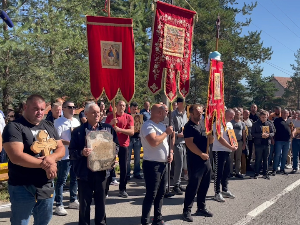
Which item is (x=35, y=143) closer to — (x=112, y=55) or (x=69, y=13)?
(x=112, y=55)

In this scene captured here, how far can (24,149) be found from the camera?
10.9ft

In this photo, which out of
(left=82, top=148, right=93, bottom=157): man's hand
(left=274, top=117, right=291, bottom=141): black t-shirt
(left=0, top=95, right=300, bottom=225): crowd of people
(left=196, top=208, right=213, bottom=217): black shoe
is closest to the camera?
(left=0, top=95, right=300, bottom=225): crowd of people

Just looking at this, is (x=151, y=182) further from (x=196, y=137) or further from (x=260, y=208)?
(x=260, y=208)

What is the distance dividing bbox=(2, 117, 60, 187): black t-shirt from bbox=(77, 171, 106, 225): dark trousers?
0.88 meters

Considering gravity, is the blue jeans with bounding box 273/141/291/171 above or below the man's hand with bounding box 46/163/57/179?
below

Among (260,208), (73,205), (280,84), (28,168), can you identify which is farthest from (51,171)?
(280,84)

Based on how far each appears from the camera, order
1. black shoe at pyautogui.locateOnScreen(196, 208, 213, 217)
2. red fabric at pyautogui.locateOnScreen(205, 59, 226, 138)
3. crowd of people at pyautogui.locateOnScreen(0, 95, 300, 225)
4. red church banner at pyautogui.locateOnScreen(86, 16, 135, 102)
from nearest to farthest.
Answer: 1. crowd of people at pyautogui.locateOnScreen(0, 95, 300, 225)
2. black shoe at pyautogui.locateOnScreen(196, 208, 213, 217)
3. red church banner at pyautogui.locateOnScreen(86, 16, 135, 102)
4. red fabric at pyautogui.locateOnScreen(205, 59, 226, 138)

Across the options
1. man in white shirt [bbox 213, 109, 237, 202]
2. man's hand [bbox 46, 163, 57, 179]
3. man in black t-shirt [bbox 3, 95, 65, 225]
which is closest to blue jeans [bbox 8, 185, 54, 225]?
man in black t-shirt [bbox 3, 95, 65, 225]

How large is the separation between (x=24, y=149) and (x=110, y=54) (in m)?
3.22

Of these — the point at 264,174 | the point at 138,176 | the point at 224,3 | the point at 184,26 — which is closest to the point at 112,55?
the point at 184,26

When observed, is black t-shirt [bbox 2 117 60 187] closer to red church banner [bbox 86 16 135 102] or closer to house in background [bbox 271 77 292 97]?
red church banner [bbox 86 16 135 102]

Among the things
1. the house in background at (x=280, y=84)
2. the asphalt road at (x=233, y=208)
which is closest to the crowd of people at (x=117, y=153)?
the asphalt road at (x=233, y=208)

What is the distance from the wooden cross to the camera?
3275 mm

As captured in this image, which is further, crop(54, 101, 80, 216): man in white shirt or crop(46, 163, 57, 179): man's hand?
crop(54, 101, 80, 216): man in white shirt
